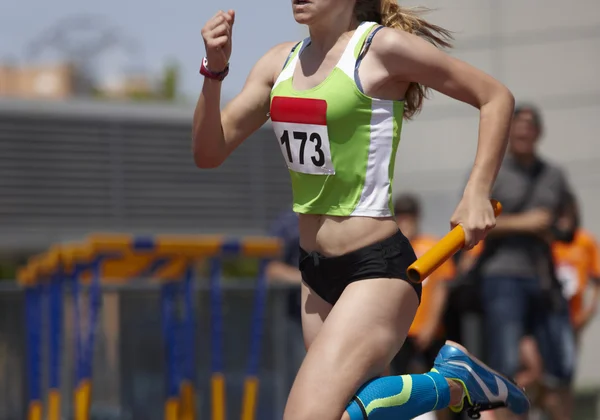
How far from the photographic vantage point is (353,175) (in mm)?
4328

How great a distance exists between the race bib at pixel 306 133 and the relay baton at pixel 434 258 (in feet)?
1.81

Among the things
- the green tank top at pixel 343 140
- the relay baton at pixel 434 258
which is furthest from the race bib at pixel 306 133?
the relay baton at pixel 434 258

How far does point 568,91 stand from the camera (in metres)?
11.7

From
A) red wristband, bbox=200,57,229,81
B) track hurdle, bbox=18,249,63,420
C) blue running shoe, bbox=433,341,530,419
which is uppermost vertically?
red wristband, bbox=200,57,229,81

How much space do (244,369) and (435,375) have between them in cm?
540

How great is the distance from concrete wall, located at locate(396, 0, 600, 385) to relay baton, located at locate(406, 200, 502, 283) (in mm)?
7669

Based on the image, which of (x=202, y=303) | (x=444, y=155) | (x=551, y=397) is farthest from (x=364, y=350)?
(x=444, y=155)

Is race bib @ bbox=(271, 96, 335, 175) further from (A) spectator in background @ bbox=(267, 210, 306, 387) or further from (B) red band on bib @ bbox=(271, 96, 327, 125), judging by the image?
(A) spectator in background @ bbox=(267, 210, 306, 387)

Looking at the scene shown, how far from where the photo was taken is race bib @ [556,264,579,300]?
8.78 meters

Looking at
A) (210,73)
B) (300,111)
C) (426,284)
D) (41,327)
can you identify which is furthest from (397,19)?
(41,327)

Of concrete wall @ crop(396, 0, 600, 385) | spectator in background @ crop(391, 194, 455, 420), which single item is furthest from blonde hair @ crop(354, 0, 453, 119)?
concrete wall @ crop(396, 0, 600, 385)

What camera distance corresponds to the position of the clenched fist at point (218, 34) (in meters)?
4.39

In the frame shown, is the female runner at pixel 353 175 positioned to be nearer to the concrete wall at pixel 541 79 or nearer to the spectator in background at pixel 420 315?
the spectator in background at pixel 420 315

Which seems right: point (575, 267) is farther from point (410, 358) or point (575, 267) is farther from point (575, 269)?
point (410, 358)
